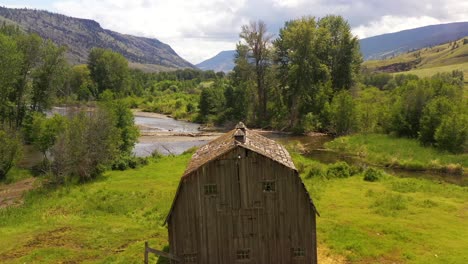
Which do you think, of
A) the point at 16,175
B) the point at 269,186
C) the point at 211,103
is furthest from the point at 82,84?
the point at 269,186

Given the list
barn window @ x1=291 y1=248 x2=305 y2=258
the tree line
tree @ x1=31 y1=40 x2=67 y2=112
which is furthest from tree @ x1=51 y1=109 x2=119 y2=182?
tree @ x1=31 y1=40 x2=67 y2=112

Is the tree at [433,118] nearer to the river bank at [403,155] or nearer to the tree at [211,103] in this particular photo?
the river bank at [403,155]

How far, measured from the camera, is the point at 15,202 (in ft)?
118

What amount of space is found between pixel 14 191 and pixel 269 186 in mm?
30105

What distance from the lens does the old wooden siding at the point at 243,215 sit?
2153cm

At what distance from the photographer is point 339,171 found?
145 ft

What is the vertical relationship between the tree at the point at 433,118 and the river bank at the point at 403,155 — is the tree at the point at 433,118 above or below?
above

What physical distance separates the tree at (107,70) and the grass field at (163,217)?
91.1 m

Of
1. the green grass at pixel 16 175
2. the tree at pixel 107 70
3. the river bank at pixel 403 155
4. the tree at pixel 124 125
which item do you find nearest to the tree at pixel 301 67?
the river bank at pixel 403 155

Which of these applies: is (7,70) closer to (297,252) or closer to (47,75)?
(47,75)

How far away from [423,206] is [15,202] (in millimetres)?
34606

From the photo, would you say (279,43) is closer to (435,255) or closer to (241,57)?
(241,57)

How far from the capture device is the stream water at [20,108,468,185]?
48081mm

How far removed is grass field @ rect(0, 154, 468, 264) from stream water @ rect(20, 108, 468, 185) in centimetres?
650
